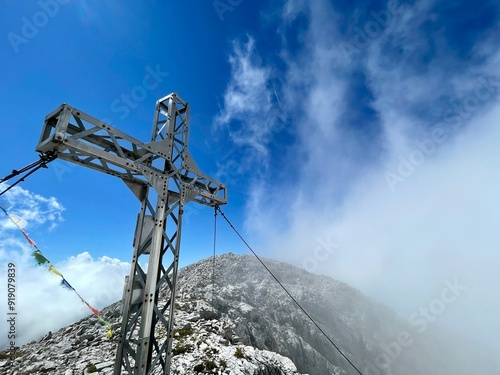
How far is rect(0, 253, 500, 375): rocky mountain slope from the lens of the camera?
12102 mm

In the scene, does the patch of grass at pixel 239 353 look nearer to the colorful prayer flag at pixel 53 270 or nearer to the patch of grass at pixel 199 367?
the patch of grass at pixel 199 367

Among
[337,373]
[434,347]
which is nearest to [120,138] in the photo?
[337,373]

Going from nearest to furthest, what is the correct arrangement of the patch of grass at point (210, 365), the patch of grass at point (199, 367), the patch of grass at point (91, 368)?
the patch of grass at point (91, 368), the patch of grass at point (199, 367), the patch of grass at point (210, 365)

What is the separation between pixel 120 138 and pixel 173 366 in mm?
11206

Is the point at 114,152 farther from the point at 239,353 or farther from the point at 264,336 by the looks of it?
the point at 264,336

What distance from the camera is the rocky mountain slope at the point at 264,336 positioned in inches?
476

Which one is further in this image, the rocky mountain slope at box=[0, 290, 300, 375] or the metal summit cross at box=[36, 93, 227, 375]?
the rocky mountain slope at box=[0, 290, 300, 375]

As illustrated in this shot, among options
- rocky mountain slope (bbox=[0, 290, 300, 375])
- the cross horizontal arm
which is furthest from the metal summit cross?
rocky mountain slope (bbox=[0, 290, 300, 375])

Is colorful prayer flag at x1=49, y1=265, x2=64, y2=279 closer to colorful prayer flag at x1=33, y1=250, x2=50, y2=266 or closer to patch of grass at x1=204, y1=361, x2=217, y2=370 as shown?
colorful prayer flag at x1=33, y1=250, x2=50, y2=266

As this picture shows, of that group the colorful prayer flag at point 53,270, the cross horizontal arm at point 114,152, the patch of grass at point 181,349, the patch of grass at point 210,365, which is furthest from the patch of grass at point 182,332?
the cross horizontal arm at point 114,152

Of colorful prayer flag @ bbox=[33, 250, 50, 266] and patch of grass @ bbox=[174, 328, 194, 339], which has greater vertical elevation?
colorful prayer flag @ bbox=[33, 250, 50, 266]

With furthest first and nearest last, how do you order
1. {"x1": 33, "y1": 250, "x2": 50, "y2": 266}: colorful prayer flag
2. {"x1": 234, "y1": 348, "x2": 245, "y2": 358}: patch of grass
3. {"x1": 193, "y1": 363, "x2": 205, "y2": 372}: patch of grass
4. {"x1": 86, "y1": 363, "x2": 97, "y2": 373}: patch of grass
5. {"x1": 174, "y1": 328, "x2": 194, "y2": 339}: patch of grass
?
{"x1": 174, "y1": 328, "x2": 194, "y2": 339}: patch of grass < {"x1": 234, "y1": 348, "x2": 245, "y2": 358}: patch of grass < {"x1": 193, "y1": 363, "x2": 205, "y2": 372}: patch of grass < {"x1": 86, "y1": 363, "x2": 97, "y2": 373}: patch of grass < {"x1": 33, "y1": 250, "x2": 50, "y2": 266}: colorful prayer flag

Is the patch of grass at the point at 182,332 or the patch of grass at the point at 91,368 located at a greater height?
the patch of grass at the point at 182,332

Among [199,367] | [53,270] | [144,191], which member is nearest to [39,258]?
[53,270]
